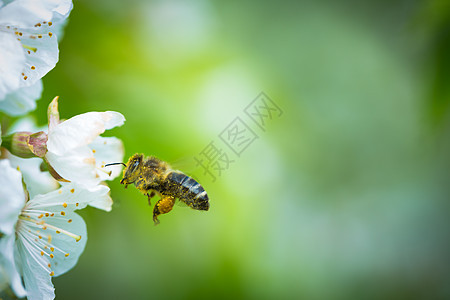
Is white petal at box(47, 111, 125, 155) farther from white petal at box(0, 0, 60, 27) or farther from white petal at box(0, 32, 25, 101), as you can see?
white petal at box(0, 0, 60, 27)

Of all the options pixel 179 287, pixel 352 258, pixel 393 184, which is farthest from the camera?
pixel 393 184

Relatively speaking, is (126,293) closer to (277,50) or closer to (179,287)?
(179,287)

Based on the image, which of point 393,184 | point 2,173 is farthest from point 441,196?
point 2,173

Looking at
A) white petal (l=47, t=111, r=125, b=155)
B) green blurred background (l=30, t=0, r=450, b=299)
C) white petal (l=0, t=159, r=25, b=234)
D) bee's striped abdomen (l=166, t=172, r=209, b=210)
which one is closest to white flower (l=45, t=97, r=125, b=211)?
white petal (l=47, t=111, r=125, b=155)

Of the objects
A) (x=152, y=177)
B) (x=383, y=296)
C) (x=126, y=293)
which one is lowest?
(x=126, y=293)

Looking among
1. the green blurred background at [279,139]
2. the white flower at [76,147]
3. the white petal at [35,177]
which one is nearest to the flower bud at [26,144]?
the white flower at [76,147]
